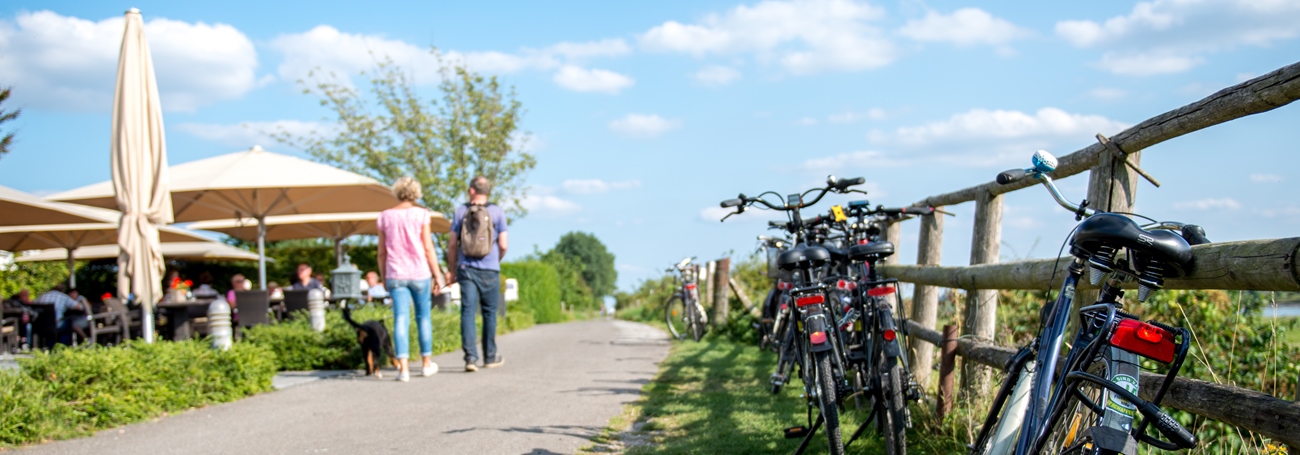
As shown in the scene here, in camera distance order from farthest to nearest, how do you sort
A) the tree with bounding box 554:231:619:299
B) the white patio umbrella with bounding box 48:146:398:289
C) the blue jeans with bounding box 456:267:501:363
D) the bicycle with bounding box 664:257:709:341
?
the tree with bounding box 554:231:619:299 → the bicycle with bounding box 664:257:709:341 → the white patio umbrella with bounding box 48:146:398:289 → the blue jeans with bounding box 456:267:501:363

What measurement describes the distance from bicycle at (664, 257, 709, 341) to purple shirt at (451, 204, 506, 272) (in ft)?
15.8

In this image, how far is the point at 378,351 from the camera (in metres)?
8.23

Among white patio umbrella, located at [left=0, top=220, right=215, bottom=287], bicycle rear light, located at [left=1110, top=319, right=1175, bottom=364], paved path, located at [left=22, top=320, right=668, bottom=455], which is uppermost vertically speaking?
white patio umbrella, located at [left=0, top=220, right=215, bottom=287]

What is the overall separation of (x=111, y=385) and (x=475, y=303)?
3.45 m

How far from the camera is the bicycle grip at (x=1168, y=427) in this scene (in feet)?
5.98

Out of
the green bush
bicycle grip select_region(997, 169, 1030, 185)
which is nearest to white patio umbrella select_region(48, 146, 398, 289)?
the green bush

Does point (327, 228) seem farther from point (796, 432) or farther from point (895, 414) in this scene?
point (895, 414)

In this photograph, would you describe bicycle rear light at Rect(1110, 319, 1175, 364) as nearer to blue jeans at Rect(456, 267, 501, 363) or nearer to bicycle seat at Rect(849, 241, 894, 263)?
bicycle seat at Rect(849, 241, 894, 263)

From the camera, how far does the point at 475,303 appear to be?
28.8 ft

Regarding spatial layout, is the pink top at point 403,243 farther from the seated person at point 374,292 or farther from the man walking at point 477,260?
the seated person at point 374,292

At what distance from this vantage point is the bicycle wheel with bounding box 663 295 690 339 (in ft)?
45.7

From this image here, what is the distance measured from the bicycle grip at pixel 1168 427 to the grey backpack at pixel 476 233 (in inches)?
280

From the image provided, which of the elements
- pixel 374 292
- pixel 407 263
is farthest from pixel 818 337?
pixel 374 292

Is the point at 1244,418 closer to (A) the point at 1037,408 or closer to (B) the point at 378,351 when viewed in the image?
(A) the point at 1037,408
